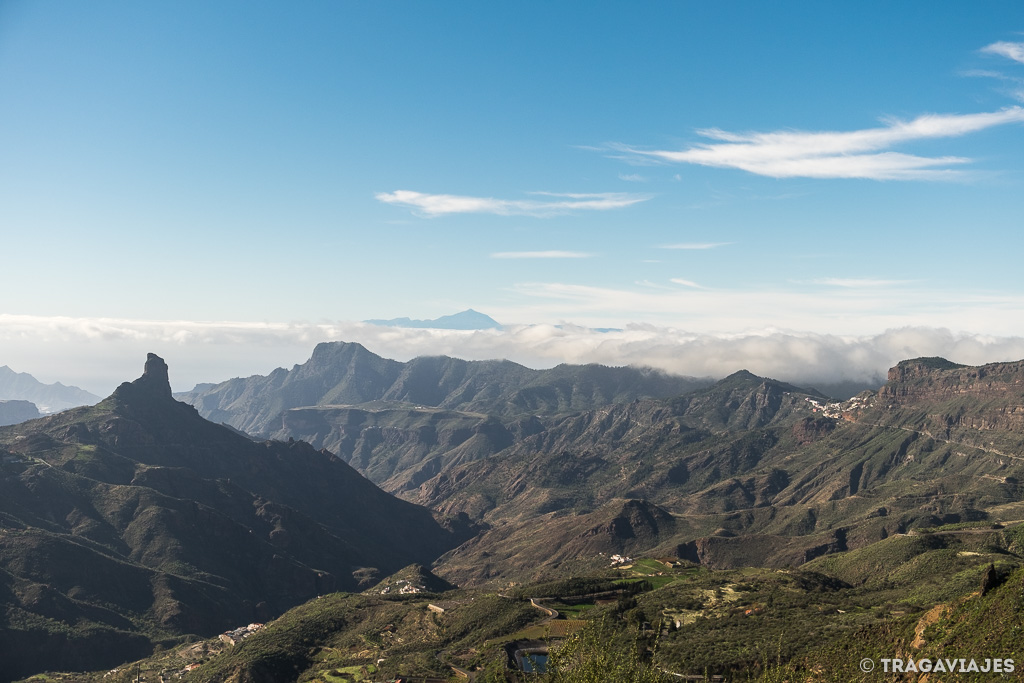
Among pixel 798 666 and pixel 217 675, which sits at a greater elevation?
pixel 798 666

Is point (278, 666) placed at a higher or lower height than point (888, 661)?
lower

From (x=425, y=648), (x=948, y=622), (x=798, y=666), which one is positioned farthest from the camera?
(x=425, y=648)

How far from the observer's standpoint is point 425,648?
182m

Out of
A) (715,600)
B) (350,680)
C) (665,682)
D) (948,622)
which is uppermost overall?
(948,622)

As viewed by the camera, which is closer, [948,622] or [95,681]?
[948,622]

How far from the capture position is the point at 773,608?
169 m

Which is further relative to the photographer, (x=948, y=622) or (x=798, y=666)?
(x=798, y=666)

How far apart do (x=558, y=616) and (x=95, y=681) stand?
4643 inches

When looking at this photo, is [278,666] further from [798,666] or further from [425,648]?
[798,666]

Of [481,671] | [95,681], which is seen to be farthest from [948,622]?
[95,681]

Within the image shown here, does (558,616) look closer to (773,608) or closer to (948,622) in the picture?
(773,608)

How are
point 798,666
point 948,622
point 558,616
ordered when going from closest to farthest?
point 948,622
point 798,666
point 558,616

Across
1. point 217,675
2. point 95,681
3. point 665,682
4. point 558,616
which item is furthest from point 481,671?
point 95,681

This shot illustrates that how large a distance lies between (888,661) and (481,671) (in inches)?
3157
